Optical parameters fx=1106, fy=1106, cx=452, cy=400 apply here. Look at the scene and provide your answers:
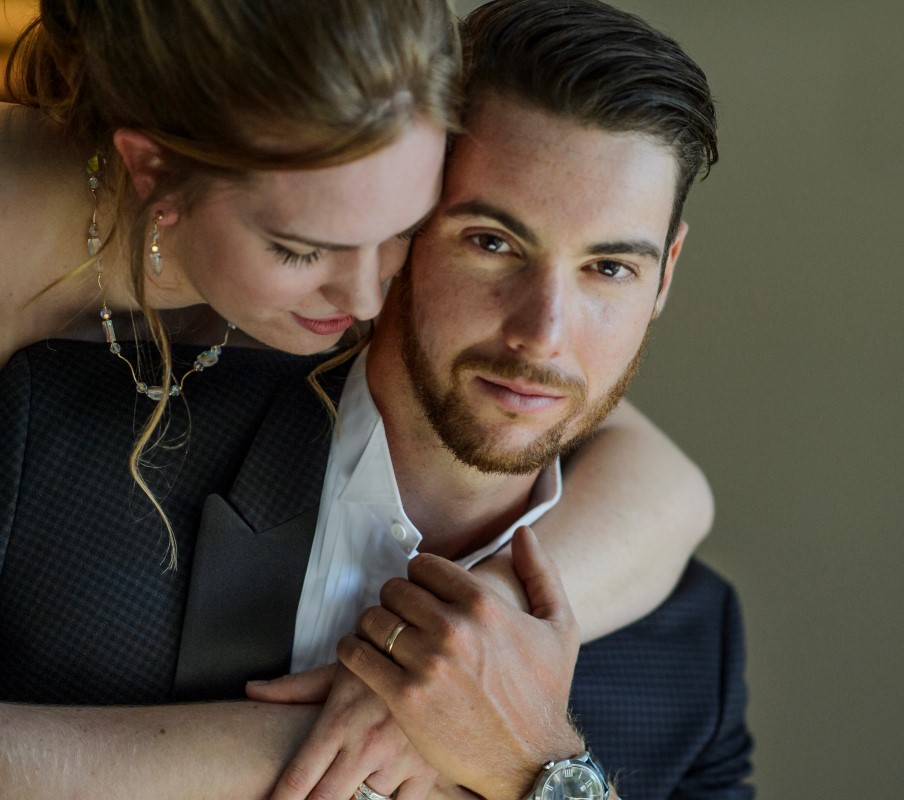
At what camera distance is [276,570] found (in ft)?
4.60

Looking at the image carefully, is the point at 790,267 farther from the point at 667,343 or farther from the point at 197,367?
the point at 197,367

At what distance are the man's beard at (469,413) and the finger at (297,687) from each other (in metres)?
0.33

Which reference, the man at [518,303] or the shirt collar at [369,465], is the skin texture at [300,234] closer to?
the man at [518,303]

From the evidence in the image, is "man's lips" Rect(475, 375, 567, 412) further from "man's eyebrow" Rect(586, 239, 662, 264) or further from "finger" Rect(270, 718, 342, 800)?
"finger" Rect(270, 718, 342, 800)

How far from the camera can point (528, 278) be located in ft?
4.34

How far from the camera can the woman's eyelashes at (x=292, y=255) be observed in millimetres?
1182

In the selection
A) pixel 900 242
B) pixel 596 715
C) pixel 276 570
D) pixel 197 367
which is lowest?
pixel 596 715

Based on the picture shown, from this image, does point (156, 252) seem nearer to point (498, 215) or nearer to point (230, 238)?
point (230, 238)

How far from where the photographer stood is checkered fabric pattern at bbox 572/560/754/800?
5.46 ft

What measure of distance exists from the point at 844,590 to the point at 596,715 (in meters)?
0.87

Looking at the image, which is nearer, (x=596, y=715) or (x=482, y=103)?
(x=482, y=103)

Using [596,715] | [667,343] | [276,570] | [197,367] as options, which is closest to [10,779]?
[276,570]

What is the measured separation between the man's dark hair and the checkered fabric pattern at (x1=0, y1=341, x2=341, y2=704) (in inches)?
20.5

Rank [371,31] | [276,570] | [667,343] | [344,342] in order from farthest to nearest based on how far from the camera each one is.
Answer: [667,343] < [344,342] < [276,570] < [371,31]
